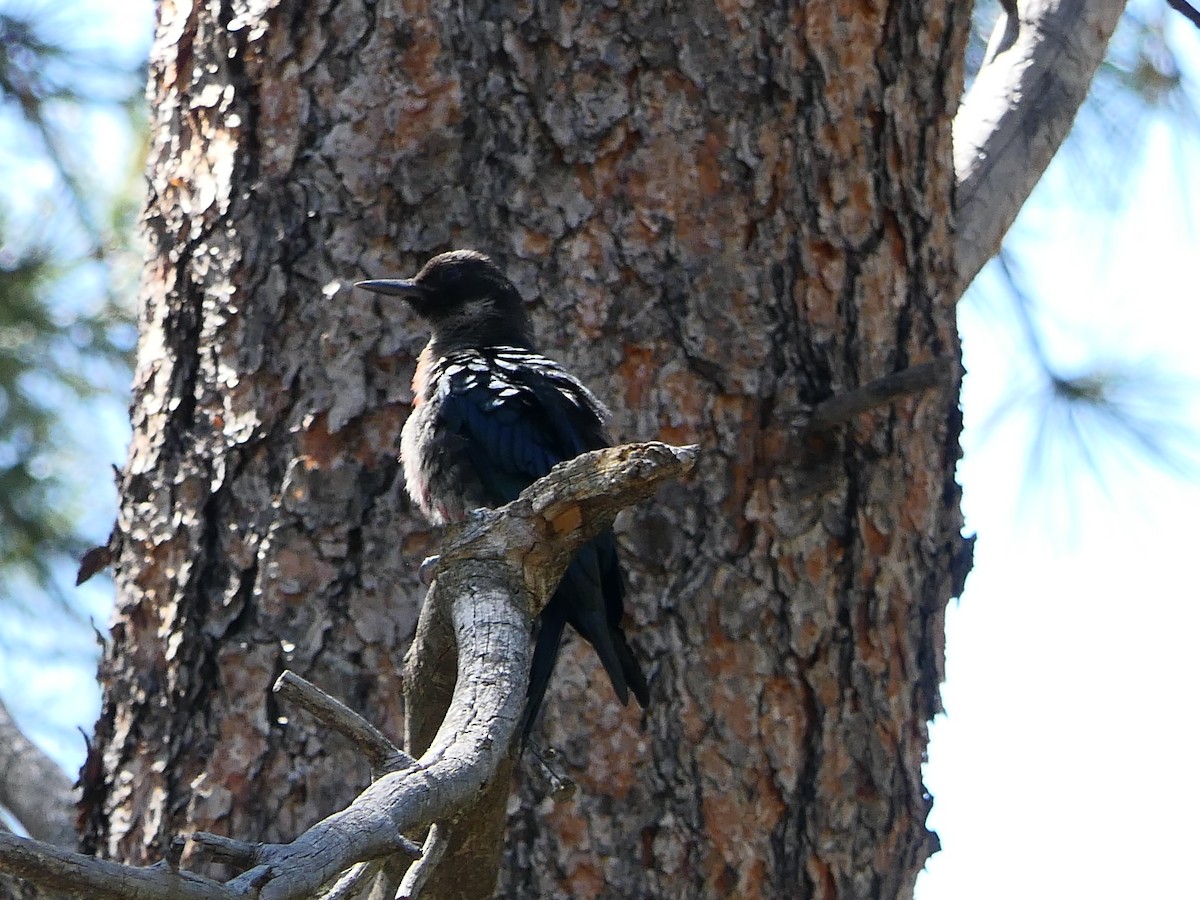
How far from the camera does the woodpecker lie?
9.75 feet

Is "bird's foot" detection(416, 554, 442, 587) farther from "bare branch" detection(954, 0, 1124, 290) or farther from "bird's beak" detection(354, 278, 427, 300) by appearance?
"bare branch" detection(954, 0, 1124, 290)

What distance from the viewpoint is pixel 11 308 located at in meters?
5.61

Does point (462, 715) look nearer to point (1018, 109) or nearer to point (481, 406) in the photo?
point (481, 406)

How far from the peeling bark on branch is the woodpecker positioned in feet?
3.20

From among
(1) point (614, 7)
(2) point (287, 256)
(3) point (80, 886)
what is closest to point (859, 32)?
(1) point (614, 7)

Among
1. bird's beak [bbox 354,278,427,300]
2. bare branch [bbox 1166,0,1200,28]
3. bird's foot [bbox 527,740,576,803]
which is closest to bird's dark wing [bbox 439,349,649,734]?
bird's beak [bbox 354,278,427,300]

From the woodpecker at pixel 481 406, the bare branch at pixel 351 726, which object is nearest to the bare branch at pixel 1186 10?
the woodpecker at pixel 481 406

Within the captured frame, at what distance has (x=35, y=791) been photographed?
10.5ft

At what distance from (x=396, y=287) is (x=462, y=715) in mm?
1665

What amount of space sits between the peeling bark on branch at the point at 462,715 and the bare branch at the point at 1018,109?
84.8 inches

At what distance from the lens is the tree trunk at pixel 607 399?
2.81m

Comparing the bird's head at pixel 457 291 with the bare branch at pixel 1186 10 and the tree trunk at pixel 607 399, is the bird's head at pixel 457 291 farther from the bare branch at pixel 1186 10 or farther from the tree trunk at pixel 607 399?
the bare branch at pixel 1186 10

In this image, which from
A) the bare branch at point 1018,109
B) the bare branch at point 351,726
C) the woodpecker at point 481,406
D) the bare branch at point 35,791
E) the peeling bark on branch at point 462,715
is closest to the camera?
the peeling bark on branch at point 462,715

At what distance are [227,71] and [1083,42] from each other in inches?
90.6
